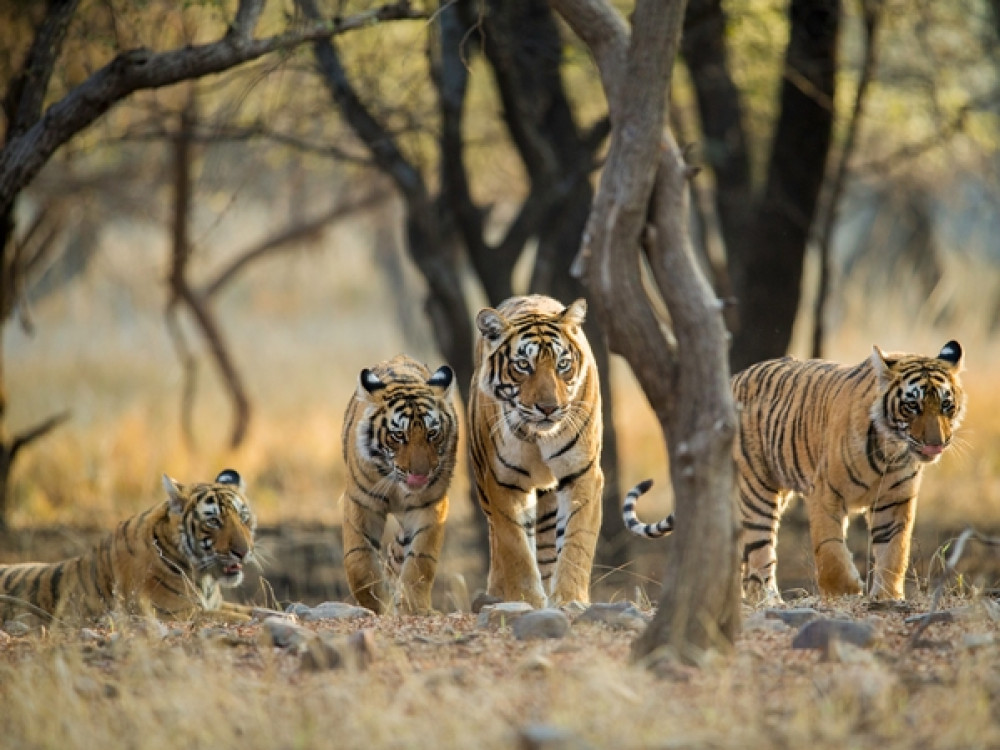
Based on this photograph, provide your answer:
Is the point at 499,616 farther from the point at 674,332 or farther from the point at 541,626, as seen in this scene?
the point at 674,332

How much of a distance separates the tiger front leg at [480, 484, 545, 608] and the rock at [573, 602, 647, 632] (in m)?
0.92

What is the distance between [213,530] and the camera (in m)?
6.23

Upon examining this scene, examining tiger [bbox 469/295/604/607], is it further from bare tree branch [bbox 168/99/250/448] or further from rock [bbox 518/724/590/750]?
bare tree branch [bbox 168/99/250/448]

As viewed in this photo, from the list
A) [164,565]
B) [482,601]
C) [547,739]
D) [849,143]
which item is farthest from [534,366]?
[849,143]

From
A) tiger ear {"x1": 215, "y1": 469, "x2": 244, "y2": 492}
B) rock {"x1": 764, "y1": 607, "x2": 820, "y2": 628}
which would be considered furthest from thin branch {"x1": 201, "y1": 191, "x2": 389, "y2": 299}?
rock {"x1": 764, "y1": 607, "x2": 820, "y2": 628}

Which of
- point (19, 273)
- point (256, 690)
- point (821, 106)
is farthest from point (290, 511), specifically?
point (256, 690)

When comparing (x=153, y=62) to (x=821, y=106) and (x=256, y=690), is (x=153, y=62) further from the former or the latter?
(x=821, y=106)

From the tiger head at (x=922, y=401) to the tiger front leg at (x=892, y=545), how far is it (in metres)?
0.30

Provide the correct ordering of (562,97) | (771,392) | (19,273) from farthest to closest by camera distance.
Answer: (562,97) < (19,273) < (771,392)

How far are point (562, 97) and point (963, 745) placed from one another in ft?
24.7

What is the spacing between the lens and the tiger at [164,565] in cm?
624

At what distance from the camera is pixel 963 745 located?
11.1ft

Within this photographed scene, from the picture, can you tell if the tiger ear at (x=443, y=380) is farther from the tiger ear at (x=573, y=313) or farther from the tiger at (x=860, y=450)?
the tiger at (x=860, y=450)

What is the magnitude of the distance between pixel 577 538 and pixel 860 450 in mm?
1253
